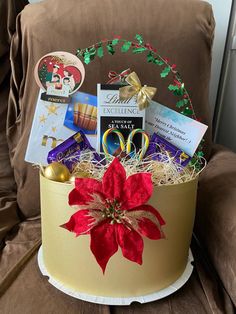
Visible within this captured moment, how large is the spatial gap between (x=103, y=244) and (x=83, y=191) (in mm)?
87

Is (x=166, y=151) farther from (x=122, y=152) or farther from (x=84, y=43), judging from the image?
(x=84, y=43)

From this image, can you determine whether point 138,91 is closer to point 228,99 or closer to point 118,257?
point 118,257

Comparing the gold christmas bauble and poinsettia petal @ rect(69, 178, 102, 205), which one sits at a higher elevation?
poinsettia petal @ rect(69, 178, 102, 205)

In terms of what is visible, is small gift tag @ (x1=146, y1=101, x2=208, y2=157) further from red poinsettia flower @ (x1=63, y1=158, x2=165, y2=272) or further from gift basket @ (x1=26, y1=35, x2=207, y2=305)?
red poinsettia flower @ (x1=63, y1=158, x2=165, y2=272)

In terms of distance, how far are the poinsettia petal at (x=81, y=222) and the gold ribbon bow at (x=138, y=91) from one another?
9.5 inches

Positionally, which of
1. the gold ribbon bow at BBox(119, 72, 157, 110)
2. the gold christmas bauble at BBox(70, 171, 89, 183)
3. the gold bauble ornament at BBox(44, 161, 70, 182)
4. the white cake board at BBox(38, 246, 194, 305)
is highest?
the gold ribbon bow at BBox(119, 72, 157, 110)

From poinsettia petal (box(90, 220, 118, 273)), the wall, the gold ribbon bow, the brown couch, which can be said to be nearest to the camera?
poinsettia petal (box(90, 220, 118, 273))

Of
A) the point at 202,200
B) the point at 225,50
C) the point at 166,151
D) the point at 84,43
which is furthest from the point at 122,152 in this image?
the point at 225,50

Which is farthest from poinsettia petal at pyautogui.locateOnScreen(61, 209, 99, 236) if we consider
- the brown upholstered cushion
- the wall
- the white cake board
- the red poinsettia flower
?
the wall

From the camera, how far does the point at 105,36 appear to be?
82cm

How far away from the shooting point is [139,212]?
19.6 inches

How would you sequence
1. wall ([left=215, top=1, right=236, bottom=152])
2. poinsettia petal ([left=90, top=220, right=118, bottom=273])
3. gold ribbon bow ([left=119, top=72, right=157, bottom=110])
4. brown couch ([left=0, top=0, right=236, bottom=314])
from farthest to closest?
wall ([left=215, top=1, right=236, bottom=152]) < brown couch ([left=0, top=0, right=236, bottom=314]) < gold ribbon bow ([left=119, top=72, right=157, bottom=110]) < poinsettia petal ([left=90, top=220, right=118, bottom=273])

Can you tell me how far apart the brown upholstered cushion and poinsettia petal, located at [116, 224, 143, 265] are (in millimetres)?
395

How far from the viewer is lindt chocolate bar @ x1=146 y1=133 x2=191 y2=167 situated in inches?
24.5
